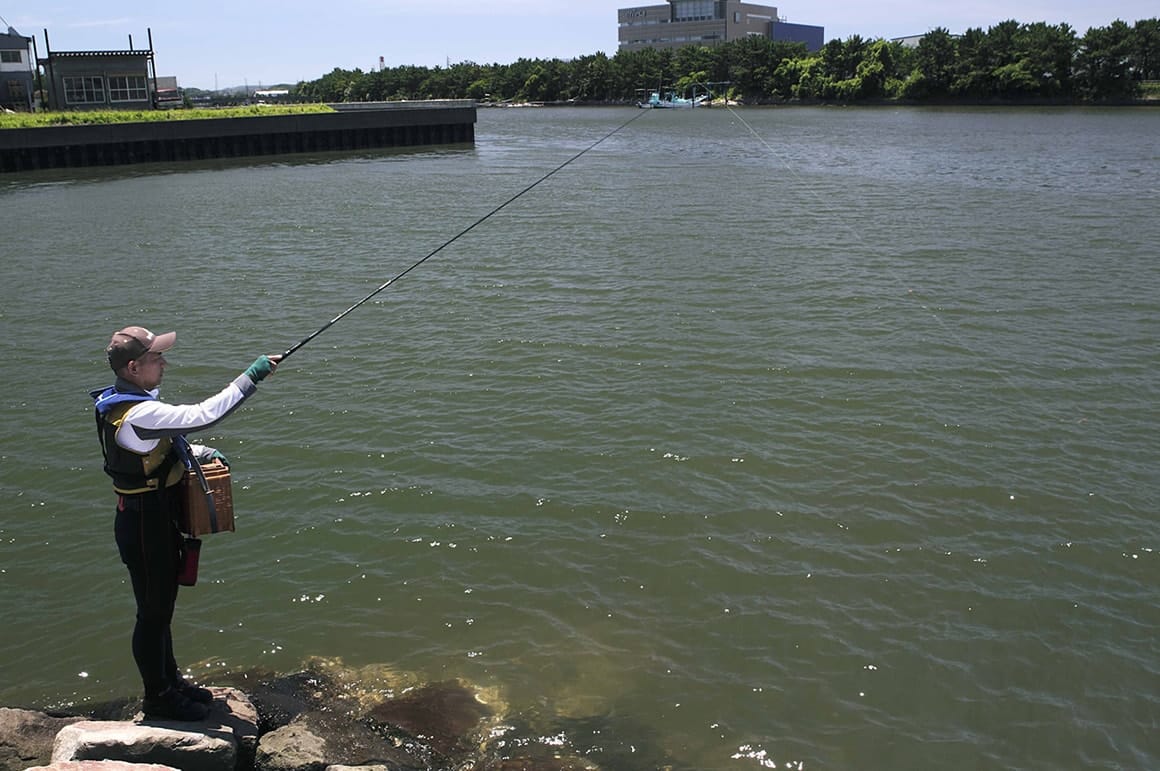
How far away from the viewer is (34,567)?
25.5 ft

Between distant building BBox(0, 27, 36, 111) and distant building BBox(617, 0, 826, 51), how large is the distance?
124199 mm

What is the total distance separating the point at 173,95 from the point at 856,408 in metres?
79.1

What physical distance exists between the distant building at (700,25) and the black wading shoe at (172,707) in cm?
17927

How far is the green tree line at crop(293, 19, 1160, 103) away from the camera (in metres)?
94.6

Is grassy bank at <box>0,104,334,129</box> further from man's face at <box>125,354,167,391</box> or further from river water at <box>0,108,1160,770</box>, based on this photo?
man's face at <box>125,354,167,391</box>

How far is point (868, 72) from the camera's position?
11544 centimetres

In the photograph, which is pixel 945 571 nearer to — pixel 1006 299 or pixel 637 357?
pixel 637 357

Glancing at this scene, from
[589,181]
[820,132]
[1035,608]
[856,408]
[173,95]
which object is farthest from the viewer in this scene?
[173,95]

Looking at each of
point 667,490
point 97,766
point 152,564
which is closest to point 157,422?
point 152,564

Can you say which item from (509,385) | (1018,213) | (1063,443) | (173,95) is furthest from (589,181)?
(173,95)

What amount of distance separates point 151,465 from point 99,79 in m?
66.6

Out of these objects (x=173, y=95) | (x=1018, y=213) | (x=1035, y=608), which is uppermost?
(x=173, y=95)

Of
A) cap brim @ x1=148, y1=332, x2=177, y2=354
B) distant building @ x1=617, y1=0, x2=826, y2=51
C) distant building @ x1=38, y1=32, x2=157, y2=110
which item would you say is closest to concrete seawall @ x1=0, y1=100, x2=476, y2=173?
distant building @ x1=38, y1=32, x2=157, y2=110

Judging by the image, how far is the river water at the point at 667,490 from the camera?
6305mm
